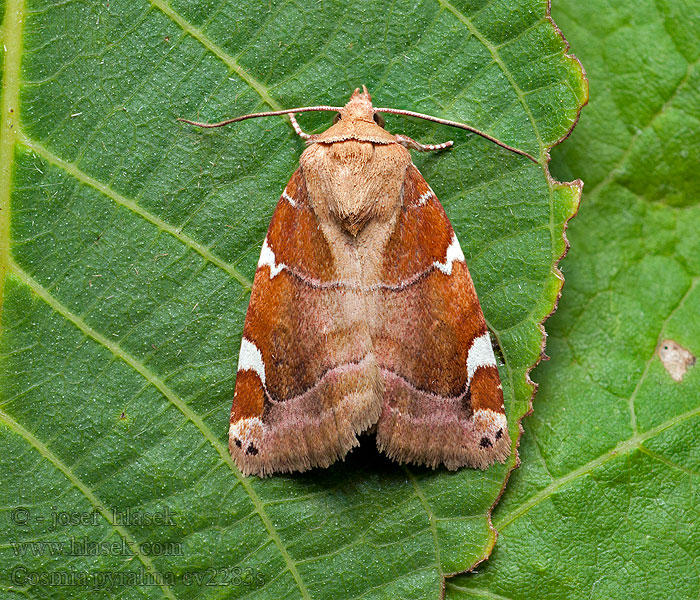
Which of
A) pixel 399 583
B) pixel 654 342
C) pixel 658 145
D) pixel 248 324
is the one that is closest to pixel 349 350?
pixel 248 324

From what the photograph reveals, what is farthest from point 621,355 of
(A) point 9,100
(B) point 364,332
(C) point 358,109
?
(A) point 9,100

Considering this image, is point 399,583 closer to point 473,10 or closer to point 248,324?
point 248,324

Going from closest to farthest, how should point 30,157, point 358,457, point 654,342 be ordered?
point 30,157
point 358,457
point 654,342

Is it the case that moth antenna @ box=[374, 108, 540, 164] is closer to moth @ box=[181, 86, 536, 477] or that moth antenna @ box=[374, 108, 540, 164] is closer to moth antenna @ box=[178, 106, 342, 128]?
moth @ box=[181, 86, 536, 477]

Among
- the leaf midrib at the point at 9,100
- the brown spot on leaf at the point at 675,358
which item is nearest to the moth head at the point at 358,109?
the leaf midrib at the point at 9,100

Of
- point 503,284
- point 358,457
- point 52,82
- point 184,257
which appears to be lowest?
point 358,457

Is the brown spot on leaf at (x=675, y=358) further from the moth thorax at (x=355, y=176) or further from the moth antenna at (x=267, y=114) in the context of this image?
the moth antenna at (x=267, y=114)
